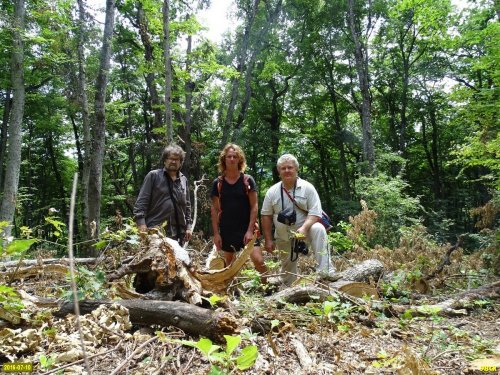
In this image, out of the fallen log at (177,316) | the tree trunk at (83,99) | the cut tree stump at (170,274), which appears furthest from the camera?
the tree trunk at (83,99)

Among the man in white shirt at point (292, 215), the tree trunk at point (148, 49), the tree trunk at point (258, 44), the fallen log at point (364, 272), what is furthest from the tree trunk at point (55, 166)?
the fallen log at point (364, 272)

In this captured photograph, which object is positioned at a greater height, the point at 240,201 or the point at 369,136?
the point at 369,136

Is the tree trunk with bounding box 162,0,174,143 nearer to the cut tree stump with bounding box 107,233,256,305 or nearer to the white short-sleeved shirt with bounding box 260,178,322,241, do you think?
the white short-sleeved shirt with bounding box 260,178,322,241

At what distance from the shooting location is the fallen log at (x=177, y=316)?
2.46 meters

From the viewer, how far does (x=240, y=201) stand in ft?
15.4

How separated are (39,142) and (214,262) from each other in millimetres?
23474

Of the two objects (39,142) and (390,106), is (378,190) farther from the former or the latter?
(39,142)

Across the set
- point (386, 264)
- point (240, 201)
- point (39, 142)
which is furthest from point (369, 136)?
point (39, 142)

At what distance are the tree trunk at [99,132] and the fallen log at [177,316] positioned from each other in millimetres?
7341

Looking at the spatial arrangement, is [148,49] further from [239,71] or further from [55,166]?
[55,166]

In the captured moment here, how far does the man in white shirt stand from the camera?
4539 mm

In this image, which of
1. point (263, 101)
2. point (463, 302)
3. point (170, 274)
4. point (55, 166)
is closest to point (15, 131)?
point (170, 274)

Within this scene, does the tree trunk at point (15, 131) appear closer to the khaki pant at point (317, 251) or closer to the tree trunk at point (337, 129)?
the khaki pant at point (317, 251)

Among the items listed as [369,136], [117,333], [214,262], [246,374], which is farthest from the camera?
[369,136]
